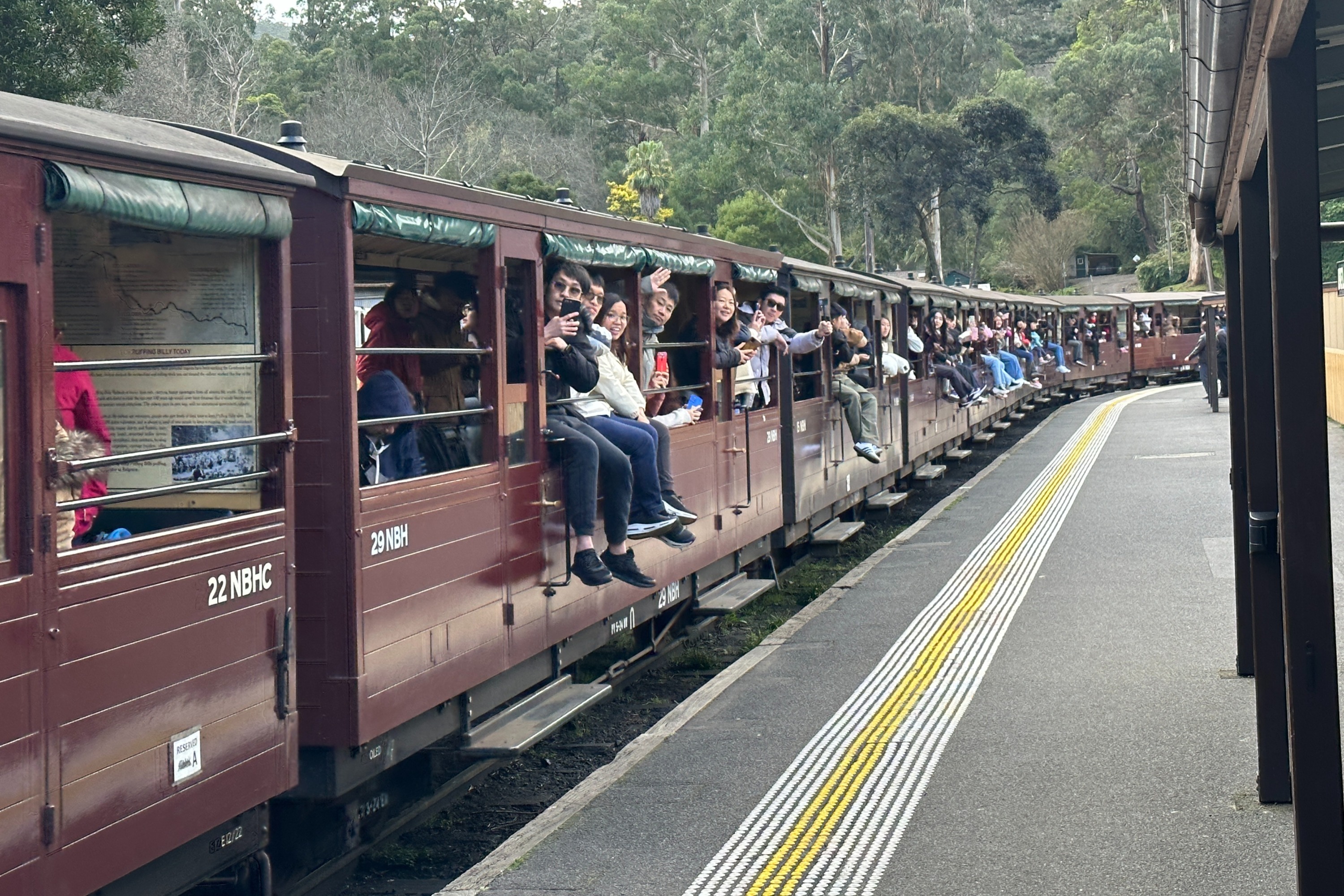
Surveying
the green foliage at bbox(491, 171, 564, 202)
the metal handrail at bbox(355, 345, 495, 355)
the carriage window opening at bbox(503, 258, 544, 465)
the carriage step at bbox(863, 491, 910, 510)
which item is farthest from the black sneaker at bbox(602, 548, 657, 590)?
the green foliage at bbox(491, 171, 564, 202)

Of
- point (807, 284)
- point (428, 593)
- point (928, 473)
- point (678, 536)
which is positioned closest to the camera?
point (428, 593)

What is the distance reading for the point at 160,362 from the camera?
4.46 meters

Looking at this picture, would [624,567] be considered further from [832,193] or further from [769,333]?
[832,193]

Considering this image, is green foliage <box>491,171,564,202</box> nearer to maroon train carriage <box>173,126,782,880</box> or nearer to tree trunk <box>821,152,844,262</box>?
tree trunk <box>821,152,844,262</box>

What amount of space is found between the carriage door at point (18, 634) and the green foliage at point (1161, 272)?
69434mm

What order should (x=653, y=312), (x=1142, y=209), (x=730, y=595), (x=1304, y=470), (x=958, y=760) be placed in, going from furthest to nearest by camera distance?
(x=1142, y=209) → (x=730, y=595) → (x=653, y=312) → (x=958, y=760) → (x=1304, y=470)

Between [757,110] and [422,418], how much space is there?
53.9m

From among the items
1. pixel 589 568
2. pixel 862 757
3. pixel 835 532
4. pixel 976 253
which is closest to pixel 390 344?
pixel 589 568

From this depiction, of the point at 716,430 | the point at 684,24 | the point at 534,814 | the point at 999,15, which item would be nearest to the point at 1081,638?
the point at 716,430

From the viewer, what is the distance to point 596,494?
7.89 m

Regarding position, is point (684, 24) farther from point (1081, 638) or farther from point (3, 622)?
point (3, 622)

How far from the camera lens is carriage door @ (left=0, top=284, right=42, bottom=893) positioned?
376cm

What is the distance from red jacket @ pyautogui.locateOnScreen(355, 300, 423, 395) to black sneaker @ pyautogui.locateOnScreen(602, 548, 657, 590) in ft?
6.45

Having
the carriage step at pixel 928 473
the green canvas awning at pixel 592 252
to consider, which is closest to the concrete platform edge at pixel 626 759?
A: the green canvas awning at pixel 592 252
